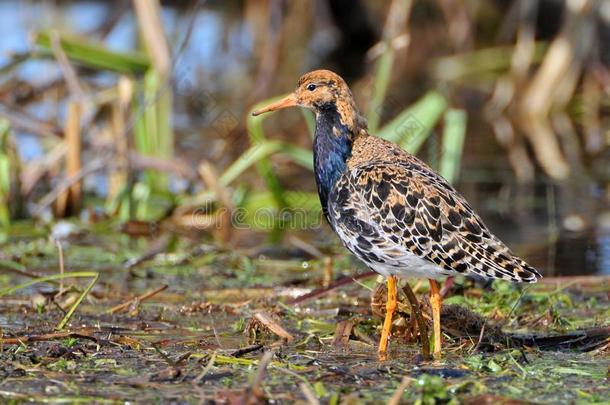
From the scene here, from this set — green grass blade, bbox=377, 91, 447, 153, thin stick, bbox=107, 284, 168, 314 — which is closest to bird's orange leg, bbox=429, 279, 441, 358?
thin stick, bbox=107, 284, 168, 314

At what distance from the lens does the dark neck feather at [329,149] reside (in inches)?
271

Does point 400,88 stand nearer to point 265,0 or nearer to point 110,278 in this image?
point 265,0

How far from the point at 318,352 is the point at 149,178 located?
4433 millimetres

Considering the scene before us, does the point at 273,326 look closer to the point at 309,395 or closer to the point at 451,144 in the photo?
the point at 309,395

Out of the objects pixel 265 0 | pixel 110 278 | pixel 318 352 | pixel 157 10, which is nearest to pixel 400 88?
pixel 265 0

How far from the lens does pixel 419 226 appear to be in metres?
6.24

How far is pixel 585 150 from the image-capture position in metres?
14.4

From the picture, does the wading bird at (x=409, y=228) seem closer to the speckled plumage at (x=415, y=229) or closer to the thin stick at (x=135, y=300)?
the speckled plumage at (x=415, y=229)

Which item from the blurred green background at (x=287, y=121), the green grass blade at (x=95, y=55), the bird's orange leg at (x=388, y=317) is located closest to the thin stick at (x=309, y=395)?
the bird's orange leg at (x=388, y=317)

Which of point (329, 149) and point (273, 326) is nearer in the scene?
point (273, 326)

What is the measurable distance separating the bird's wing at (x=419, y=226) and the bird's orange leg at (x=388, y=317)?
0.27 meters

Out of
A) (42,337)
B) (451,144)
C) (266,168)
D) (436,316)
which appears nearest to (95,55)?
(266,168)

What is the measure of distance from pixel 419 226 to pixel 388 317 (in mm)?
585

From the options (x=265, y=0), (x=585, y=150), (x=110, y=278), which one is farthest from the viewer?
(x=265, y=0)
